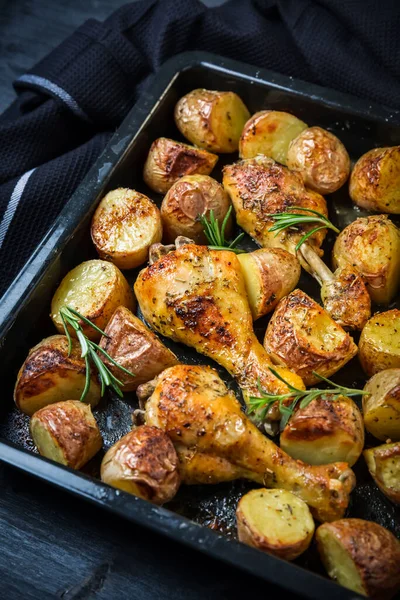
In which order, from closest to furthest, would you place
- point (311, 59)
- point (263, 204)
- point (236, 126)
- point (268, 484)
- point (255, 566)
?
point (255, 566), point (268, 484), point (263, 204), point (236, 126), point (311, 59)

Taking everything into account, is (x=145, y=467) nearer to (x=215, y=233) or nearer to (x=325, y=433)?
(x=325, y=433)

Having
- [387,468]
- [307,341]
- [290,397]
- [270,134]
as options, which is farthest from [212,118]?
[387,468]

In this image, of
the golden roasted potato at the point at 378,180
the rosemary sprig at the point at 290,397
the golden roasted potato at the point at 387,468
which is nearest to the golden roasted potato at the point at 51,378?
the rosemary sprig at the point at 290,397

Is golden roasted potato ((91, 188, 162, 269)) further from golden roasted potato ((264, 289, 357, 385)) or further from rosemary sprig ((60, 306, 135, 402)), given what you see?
golden roasted potato ((264, 289, 357, 385))

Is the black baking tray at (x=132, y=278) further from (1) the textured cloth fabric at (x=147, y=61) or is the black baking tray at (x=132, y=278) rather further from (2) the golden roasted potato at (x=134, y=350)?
(1) the textured cloth fabric at (x=147, y=61)

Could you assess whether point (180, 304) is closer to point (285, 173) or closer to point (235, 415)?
point (235, 415)

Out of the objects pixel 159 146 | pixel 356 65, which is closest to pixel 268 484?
pixel 159 146
